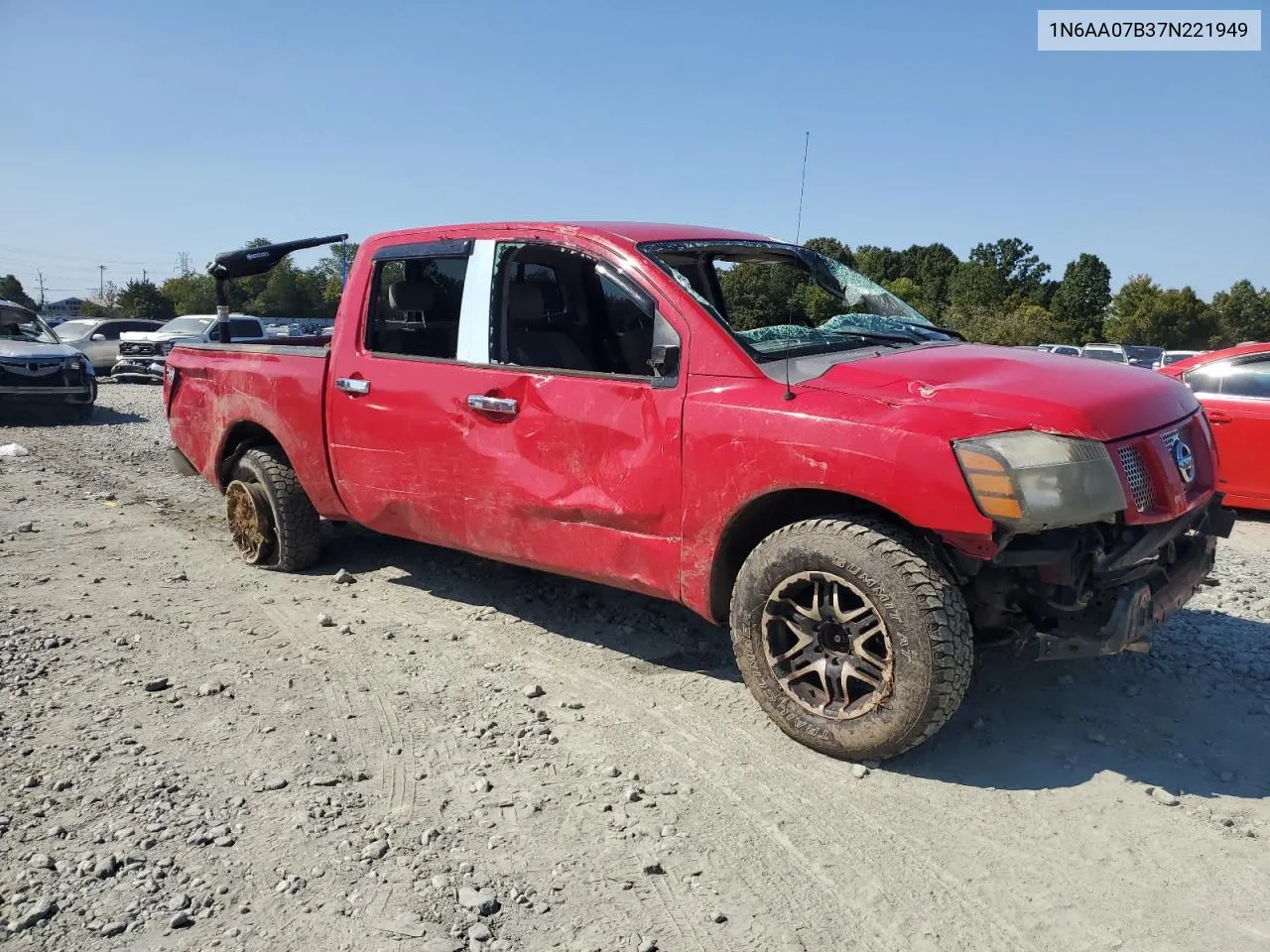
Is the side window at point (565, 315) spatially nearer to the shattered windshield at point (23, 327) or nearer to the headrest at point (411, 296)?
the headrest at point (411, 296)

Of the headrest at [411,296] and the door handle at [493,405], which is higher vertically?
the headrest at [411,296]

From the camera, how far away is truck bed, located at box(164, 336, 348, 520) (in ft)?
16.6

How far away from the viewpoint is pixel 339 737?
3434mm

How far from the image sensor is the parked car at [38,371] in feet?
41.5

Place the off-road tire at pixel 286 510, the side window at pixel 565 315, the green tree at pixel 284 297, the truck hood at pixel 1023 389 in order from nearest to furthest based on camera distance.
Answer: the truck hood at pixel 1023 389
the side window at pixel 565 315
the off-road tire at pixel 286 510
the green tree at pixel 284 297

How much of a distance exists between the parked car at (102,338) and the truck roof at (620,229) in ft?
69.9

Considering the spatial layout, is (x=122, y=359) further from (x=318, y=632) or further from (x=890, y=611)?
(x=890, y=611)

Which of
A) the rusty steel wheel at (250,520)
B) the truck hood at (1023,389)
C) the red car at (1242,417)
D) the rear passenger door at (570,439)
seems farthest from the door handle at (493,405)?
the red car at (1242,417)

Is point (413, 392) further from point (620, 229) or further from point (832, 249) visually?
point (832, 249)

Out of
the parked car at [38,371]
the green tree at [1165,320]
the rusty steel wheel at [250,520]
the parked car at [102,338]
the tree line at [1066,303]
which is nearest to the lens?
the rusty steel wheel at [250,520]

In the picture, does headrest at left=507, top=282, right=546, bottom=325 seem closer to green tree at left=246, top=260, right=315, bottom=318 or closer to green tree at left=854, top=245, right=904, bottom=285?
green tree at left=854, top=245, right=904, bottom=285

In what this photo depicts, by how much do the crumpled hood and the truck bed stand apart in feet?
26.1

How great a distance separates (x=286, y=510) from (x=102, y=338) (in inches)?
822

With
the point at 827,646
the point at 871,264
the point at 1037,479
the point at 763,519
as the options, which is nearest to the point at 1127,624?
the point at 1037,479
